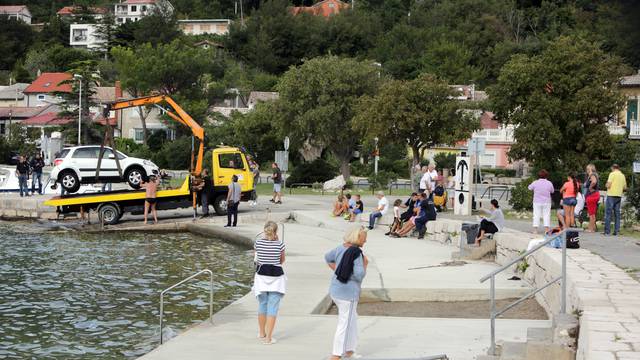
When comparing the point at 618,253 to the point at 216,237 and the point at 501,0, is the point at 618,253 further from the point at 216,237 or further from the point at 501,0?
the point at 501,0

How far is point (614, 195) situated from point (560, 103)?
16777 millimetres

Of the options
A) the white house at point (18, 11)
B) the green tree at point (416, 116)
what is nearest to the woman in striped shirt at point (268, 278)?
the green tree at point (416, 116)

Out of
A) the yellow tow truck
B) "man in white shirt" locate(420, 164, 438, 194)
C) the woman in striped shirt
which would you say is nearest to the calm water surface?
the yellow tow truck

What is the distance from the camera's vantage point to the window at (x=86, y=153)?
36.3m

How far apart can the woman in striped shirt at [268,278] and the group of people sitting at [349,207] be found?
60.7 feet

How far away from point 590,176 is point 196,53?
226 feet

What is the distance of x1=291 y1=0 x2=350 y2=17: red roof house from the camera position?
485 ft

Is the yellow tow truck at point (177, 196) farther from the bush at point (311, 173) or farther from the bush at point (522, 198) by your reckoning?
the bush at point (311, 173)

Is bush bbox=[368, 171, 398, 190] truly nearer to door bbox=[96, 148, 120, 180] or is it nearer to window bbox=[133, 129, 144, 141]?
door bbox=[96, 148, 120, 180]

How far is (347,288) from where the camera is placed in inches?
455

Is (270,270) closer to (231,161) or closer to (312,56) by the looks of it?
(231,161)

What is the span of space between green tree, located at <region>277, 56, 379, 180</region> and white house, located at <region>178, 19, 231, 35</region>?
345 feet

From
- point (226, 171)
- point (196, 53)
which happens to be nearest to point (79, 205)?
point (226, 171)

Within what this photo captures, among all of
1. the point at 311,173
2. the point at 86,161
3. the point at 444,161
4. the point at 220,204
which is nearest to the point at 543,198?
the point at 220,204
